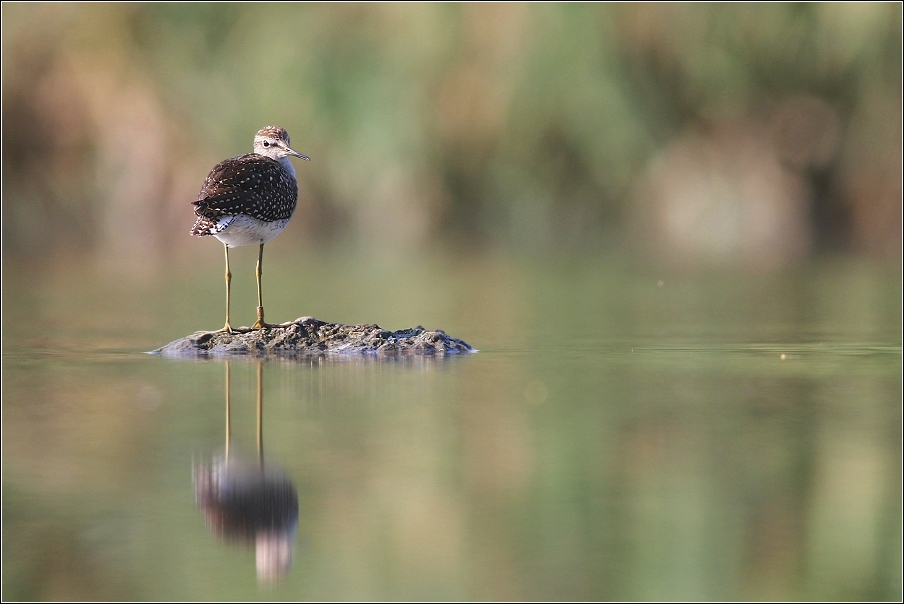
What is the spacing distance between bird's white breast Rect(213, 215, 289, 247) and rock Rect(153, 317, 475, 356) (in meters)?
0.43

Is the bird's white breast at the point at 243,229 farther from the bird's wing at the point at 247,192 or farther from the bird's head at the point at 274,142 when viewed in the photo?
the bird's head at the point at 274,142

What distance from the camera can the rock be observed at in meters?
7.39

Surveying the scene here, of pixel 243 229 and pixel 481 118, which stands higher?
pixel 481 118

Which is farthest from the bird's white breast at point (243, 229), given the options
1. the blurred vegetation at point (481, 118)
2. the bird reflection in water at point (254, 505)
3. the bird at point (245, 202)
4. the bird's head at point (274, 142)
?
the blurred vegetation at point (481, 118)

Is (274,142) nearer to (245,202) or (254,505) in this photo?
(245,202)

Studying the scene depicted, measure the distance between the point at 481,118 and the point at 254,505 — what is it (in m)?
11.9

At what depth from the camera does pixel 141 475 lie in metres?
4.82

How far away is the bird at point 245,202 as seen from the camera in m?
7.20

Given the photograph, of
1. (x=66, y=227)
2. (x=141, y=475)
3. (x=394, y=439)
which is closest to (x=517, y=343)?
(x=394, y=439)

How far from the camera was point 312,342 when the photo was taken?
7.48 meters

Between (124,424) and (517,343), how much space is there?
2.99 meters

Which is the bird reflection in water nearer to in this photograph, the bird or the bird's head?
the bird

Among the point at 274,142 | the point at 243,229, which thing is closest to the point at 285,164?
the point at 274,142

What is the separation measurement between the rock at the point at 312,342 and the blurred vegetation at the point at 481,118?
24.0 feet
